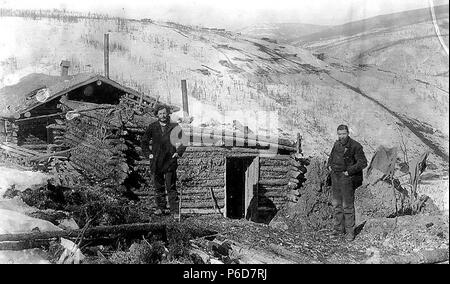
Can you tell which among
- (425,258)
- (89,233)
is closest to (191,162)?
(89,233)

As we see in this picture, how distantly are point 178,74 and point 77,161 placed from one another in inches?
735

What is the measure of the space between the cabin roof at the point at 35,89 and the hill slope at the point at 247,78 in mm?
5463

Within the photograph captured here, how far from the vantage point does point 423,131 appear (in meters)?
27.8

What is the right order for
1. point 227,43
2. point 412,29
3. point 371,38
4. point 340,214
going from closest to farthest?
1. point 340,214
2. point 412,29
3. point 371,38
4. point 227,43

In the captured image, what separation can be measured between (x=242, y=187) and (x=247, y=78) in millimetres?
17526

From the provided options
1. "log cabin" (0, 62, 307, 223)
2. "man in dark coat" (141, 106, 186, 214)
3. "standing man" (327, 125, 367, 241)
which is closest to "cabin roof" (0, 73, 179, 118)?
"log cabin" (0, 62, 307, 223)

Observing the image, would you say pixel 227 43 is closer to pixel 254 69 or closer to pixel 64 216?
pixel 254 69

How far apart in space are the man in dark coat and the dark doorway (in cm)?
225

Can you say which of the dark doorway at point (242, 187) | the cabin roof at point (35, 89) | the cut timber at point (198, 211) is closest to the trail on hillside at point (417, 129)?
the cabin roof at point (35, 89)

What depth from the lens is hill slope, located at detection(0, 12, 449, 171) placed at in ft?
87.4

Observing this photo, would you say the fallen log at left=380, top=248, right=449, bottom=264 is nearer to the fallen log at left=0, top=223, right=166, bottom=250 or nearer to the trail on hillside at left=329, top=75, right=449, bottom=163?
the fallen log at left=0, top=223, right=166, bottom=250

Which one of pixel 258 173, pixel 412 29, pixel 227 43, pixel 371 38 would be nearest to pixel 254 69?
pixel 227 43

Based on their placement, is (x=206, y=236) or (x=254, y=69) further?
(x=254, y=69)

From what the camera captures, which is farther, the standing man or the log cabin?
the log cabin
